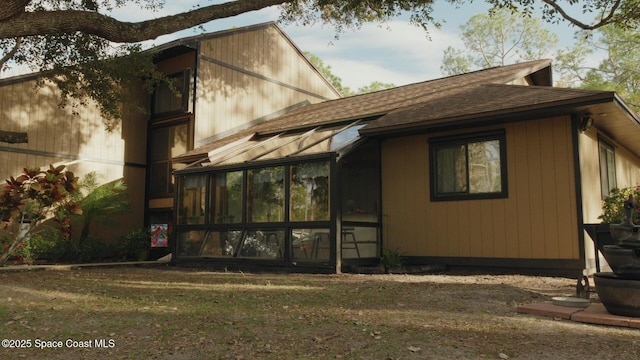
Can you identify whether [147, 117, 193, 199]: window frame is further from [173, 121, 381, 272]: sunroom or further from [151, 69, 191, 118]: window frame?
[173, 121, 381, 272]: sunroom

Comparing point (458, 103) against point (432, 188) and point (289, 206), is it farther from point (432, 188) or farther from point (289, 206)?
point (289, 206)

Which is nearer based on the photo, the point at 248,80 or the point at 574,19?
the point at 574,19

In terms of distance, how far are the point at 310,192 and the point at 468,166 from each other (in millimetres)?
3085

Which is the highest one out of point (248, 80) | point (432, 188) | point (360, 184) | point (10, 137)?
point (248, 80)

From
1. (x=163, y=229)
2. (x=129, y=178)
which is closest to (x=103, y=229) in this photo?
(x=129, y=178)

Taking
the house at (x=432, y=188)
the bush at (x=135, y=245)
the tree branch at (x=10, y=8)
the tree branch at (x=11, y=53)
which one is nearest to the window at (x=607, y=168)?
the house at (x=432, y=188)

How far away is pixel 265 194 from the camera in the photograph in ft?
32.8

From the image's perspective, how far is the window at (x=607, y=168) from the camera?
32.8 feet

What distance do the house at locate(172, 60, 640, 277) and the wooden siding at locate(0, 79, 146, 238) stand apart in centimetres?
483

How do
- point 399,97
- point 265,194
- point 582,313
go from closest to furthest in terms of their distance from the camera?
point 582,313
point 265,194
point 399,97

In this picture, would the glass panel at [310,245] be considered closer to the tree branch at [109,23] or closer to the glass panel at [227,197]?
the glass panel at [227,197]

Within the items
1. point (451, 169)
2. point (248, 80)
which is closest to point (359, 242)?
point (451, 169)

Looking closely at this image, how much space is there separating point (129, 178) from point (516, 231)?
1177 centimetres

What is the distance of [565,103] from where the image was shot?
786 centimetres
